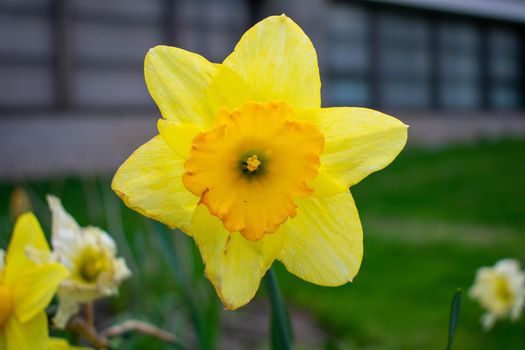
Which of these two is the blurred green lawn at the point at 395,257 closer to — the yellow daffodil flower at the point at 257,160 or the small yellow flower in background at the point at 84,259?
the small yellow flower in background at the point at 84,259

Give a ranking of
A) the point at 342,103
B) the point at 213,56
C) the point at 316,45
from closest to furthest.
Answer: the point at 213,56, the point at 316,45, the point at 342,103

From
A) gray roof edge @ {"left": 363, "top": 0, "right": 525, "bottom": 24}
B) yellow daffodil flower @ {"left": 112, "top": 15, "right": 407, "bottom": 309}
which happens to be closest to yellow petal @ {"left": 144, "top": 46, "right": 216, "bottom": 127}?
yellow daffodil flower @ {"left": 112, "top": 15, "right": 407, "bottom": 309}

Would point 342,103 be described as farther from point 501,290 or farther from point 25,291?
point 25,291

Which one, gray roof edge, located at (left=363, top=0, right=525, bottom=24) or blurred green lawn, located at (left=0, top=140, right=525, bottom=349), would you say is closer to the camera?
blurred green lawn, located at (left=0, top=140, right=525, bottom=349)

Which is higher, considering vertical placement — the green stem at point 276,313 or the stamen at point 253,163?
the stamen at point 253,163

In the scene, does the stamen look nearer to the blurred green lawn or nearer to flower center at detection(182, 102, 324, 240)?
flower center at detection(182, 102, 324, 240)

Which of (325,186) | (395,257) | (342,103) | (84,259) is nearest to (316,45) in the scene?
(342,103)

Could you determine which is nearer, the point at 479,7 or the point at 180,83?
the point at 180,83

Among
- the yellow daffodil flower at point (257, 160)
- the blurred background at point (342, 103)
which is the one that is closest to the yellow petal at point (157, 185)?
the yellow daffodil flower at point (257, 160)
